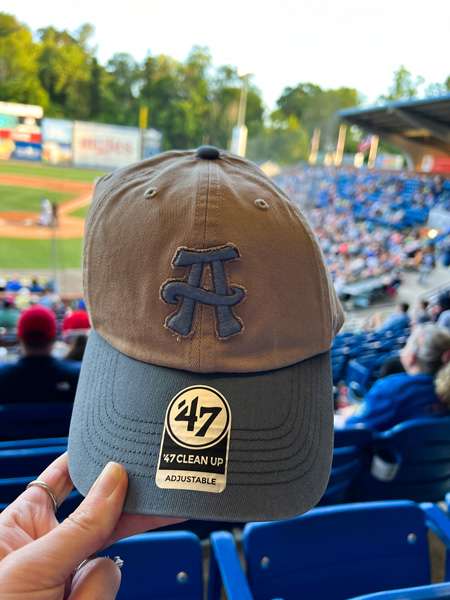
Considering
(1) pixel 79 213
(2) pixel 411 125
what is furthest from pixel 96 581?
(2) pixel 411 125

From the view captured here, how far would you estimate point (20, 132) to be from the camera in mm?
22219

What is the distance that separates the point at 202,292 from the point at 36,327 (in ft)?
6.01

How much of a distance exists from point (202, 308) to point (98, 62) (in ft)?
128

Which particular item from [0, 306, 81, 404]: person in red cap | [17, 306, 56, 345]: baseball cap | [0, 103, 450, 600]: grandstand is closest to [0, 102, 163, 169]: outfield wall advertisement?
[17, 306, 56, 345]: baseball cap

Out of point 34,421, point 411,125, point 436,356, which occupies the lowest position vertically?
point 34,421

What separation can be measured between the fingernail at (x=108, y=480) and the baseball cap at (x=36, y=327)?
1.77 m

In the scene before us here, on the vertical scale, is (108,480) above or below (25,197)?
Result: above

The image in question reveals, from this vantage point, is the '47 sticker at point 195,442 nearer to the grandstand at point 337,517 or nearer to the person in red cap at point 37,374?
the grandstand at point 337,517

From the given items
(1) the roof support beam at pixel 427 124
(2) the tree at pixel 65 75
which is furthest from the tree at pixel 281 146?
(1) the roof support beam at pixel 427 124

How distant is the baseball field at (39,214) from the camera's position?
12.8 metres

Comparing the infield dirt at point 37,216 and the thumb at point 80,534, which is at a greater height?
the thumb at point 80,534

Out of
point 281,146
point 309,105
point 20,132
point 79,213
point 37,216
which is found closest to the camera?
point 37,216

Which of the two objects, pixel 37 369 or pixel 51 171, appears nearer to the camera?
pixel 37 369

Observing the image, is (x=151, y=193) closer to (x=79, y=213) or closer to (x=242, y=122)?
(x=242, y=122)
